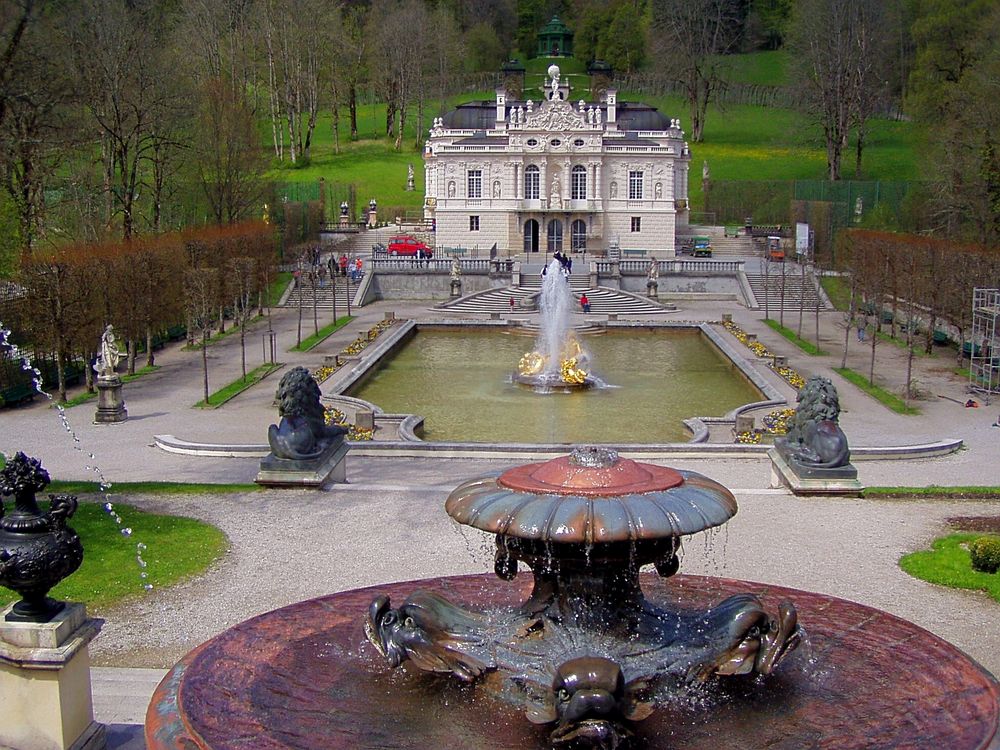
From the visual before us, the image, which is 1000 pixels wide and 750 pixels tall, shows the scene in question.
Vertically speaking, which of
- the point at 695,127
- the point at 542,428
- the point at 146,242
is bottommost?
the point at 542,428

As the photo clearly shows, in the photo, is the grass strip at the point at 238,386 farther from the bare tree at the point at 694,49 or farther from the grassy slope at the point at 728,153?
the bare tree at the point at 694,49

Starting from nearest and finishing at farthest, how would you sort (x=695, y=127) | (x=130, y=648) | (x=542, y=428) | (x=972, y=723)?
(x=972, y=723) → (x=130, y=648) → (x=542, y=428) → (x=695, y=127)

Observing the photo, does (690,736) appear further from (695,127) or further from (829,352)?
(695,127)

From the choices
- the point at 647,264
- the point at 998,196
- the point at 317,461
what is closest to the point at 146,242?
the point at 317,461

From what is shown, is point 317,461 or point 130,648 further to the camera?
point 317,461

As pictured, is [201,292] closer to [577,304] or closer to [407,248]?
[577,304]

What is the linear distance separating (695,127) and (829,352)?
184 ft

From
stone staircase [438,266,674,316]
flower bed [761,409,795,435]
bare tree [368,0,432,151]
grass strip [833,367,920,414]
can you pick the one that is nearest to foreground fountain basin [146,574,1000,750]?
flower bed [761,409,795,435]

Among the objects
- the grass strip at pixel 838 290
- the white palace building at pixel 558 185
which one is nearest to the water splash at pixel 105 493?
the grass strip at pixel 838 290

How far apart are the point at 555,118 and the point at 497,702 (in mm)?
61346

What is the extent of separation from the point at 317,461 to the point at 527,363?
15843 mm

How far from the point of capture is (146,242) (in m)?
40.3

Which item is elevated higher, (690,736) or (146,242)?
(146,242)

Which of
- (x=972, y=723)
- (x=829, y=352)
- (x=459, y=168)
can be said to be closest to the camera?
(x=972, y=723)
